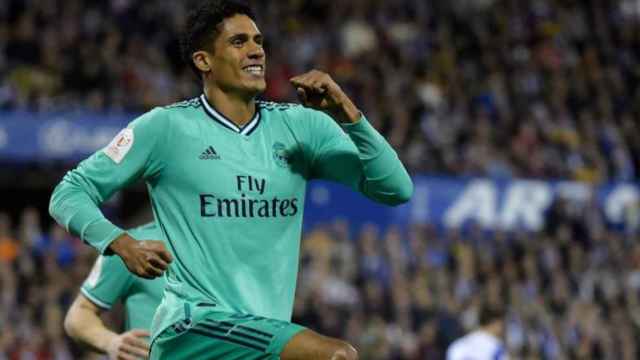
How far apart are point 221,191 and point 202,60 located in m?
0.55

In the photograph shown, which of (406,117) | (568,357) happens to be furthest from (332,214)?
(568,357)

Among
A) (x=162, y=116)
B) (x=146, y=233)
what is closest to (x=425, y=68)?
(x=146, y=233)

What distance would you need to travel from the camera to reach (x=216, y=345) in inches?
219

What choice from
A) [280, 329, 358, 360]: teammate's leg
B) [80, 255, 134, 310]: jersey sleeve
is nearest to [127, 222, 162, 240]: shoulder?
[80, 255, 134, 310]: jersey sleeve

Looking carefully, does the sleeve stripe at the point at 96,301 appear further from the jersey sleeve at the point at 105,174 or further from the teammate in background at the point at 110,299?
the jersey sleeve at the point at 105,174

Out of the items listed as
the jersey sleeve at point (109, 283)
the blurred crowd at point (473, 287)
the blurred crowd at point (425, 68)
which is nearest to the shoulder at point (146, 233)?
the jersey sleeve at point (109, 283)

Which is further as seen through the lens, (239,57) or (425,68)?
(425,68)

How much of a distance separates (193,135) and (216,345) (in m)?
0.79

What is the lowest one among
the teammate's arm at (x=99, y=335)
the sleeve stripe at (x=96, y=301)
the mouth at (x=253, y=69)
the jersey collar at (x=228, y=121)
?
the teammate's arm at (x=99, y=335)

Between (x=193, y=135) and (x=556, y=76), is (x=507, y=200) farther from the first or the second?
(x=193, y=135)

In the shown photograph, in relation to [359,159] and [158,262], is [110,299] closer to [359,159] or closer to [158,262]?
[359,159]

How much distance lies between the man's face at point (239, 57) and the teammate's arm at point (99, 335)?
117 centimetres

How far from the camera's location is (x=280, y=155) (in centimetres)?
590

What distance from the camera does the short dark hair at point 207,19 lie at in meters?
5.92
